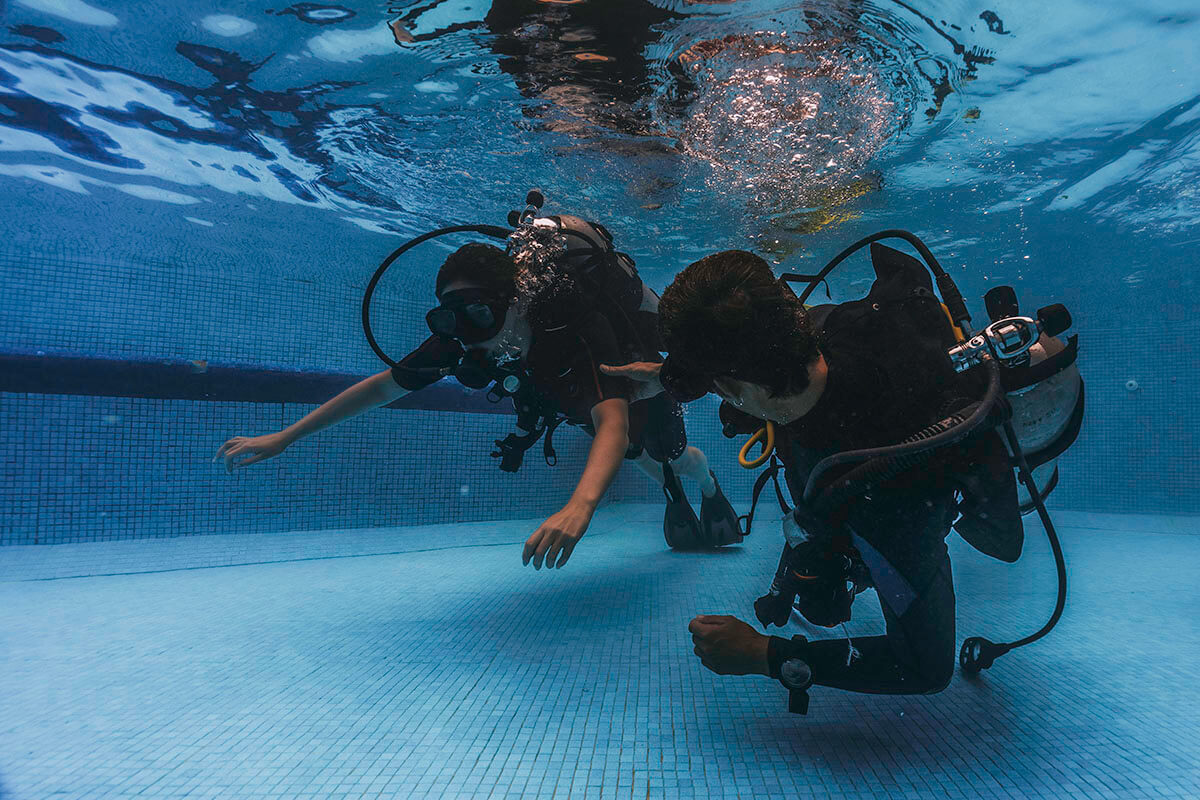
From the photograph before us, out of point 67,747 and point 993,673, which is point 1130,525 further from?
point 67,747

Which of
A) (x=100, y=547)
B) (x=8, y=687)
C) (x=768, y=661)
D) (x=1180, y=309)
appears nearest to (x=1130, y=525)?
(x=1180, y=309)

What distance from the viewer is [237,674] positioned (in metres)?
2.86

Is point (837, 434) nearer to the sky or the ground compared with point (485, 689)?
nearer to the sky

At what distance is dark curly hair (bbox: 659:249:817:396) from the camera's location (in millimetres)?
1760

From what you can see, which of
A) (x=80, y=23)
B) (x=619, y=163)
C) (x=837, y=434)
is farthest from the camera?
(x=619, y=163)

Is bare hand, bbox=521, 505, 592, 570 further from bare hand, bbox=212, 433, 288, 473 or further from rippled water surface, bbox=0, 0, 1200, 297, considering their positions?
rippled water surface, bbox=0, 0, 1200, 297

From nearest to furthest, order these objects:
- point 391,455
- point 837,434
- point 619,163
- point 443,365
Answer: point 837,434, point 443,365, point 619,163, point 391,455

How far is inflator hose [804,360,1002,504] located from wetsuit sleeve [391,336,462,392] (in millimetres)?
2524

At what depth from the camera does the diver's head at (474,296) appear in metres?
3.14

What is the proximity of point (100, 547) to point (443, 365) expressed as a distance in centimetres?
621

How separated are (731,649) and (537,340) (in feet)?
6.72

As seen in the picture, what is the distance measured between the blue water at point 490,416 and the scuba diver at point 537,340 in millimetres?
1195

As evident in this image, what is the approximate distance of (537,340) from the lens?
3383 mm

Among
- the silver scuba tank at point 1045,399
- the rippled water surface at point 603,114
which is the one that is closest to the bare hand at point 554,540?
the silver scuba tank at point 1045,399
